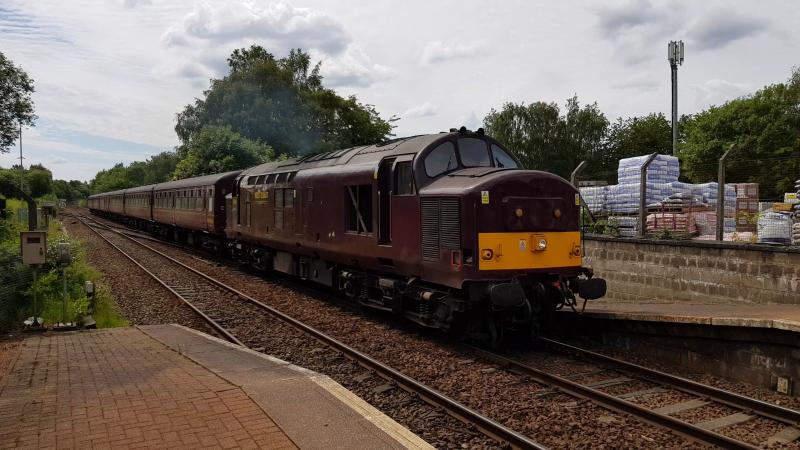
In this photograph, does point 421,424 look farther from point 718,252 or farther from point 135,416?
point 718,252

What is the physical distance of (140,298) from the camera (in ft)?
45.3

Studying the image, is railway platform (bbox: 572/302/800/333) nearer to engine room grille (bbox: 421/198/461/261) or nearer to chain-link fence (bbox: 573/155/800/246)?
chain-link fence (bbox: 573/155/800/246)

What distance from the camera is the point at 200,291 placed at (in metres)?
14.5

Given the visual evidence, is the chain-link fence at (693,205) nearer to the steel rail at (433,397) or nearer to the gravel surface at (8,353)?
the steel rail at (433,397)

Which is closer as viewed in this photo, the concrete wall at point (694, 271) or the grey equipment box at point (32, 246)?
the concrete wall at point (694, 271)

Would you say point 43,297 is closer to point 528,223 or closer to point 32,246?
point 32,246

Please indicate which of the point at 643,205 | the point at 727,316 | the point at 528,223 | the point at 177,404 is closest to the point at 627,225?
the point at 643,205

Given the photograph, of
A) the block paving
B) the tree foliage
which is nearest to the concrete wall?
the block paving

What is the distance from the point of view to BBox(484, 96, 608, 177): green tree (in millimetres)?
56938

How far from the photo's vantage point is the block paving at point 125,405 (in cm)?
459

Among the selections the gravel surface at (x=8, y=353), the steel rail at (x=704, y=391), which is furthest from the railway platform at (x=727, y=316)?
the gravel surface at (x=8, y=353)

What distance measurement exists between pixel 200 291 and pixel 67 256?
4072 mm

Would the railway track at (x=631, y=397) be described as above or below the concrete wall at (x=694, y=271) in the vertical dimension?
below

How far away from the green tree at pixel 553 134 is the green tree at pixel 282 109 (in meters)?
12.7
